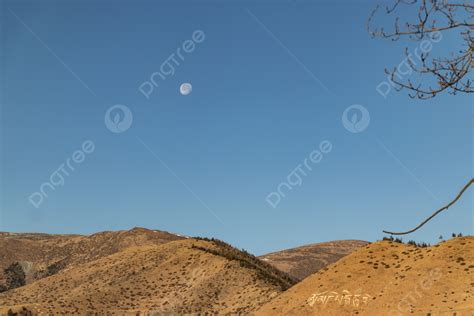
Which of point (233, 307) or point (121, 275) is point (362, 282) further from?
point (121, 275)

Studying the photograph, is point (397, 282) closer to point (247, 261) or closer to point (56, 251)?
point (247, 261)

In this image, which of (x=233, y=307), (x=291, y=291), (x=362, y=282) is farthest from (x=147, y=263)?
(x=362, y=282)

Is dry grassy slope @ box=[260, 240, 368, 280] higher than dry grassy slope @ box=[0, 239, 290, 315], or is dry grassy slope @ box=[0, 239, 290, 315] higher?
dry grassy slope @ box=[260, 240, 368, 280]

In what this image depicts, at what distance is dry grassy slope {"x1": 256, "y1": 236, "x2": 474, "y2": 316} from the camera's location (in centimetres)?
3102

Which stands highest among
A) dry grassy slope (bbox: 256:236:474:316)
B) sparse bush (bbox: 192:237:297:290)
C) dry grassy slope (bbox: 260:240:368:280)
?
dry grassy slope (bbox: 260:240:368:280)

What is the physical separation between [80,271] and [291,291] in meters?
36.9

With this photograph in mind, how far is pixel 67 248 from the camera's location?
307 ft

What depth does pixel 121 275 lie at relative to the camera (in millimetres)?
61438

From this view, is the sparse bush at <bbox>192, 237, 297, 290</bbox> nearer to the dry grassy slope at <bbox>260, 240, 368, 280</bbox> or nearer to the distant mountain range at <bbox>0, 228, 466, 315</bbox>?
the distant mountain range at <bbox>0, 228, 466, 315</bbox>

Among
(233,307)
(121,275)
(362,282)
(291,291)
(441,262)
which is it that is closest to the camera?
(441,262)

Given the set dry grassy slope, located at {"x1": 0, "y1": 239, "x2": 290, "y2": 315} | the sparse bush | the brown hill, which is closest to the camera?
dry grassy slope, located at {"x1": 0, "y1": 239, "x2": 290, "y2": 315}

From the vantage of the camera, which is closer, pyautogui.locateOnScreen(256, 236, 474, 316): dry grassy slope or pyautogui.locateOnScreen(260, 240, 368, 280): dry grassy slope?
pyautogui.locateOnScreen(256, 236, 474, 316): dry grassy slope

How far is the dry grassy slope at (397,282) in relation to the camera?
3102 centimetres

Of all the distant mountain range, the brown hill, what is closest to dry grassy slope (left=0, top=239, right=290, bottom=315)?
the distant mountain range
